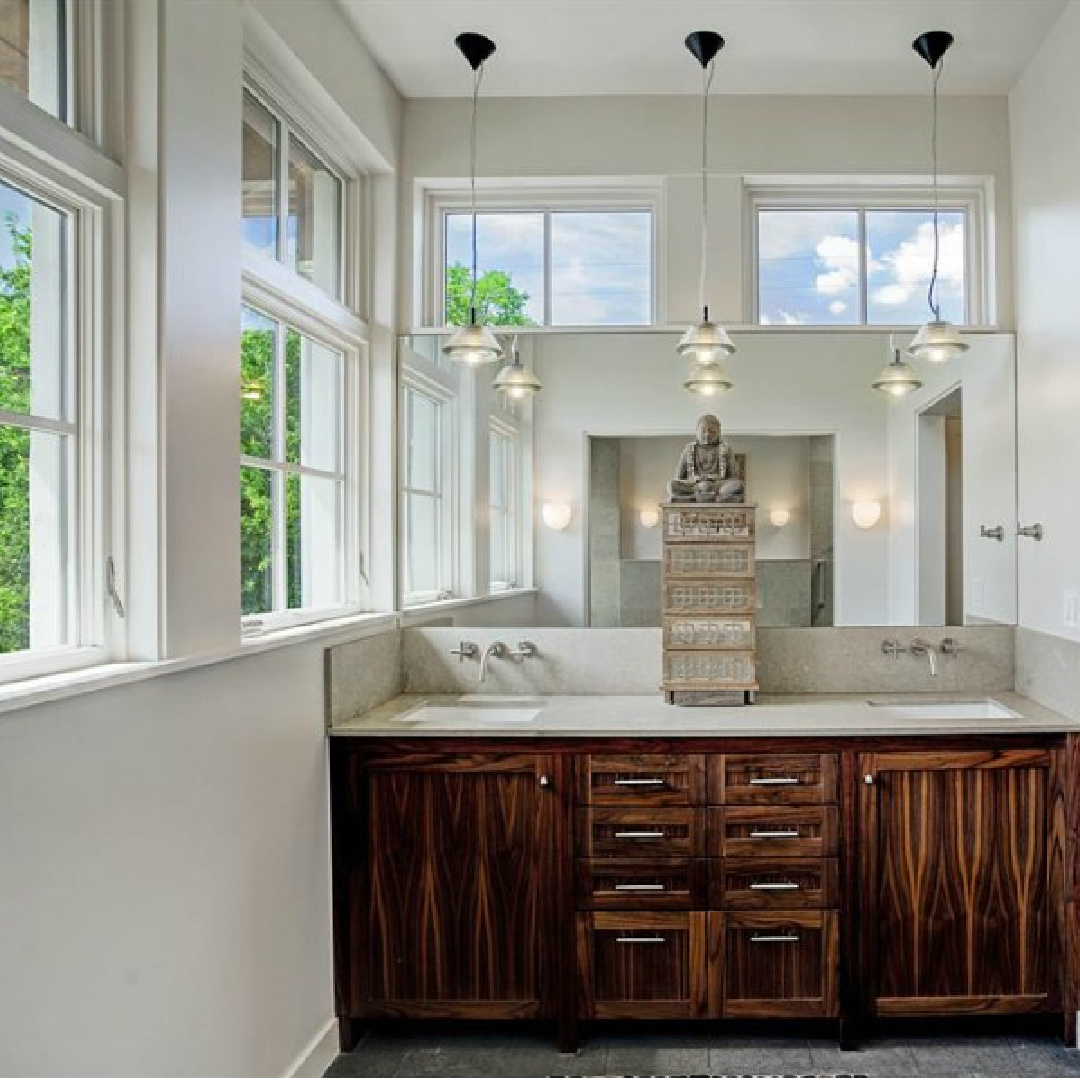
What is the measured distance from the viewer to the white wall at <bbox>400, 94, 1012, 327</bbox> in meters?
3.03

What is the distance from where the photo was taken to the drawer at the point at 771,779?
2482 millimetres

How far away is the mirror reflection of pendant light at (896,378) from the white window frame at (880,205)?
0.11 metres

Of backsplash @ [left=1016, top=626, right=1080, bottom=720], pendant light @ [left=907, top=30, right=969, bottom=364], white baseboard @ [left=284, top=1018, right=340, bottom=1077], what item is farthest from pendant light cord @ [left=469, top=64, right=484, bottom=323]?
white baseboard @ [left=284, top=1018, right=340, bottom=1077]

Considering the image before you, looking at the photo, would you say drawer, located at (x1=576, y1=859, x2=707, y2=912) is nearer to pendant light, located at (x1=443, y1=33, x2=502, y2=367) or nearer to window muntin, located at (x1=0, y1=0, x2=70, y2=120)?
pendant light, located at (x1=443, y1=33, x2=502, y2=367)

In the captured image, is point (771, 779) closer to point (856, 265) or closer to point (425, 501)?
point (425, 501)

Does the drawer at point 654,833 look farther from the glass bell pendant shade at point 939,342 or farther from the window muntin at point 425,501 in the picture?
the glass bell pendant shade at point 939,342

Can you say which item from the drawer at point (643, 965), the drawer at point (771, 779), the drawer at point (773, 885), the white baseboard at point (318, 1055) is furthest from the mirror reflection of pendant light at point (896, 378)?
the white baseboard at point (318, 1055)

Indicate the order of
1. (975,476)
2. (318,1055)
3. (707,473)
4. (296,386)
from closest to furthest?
(318,1055), (296,386), (707,473), (975,476)

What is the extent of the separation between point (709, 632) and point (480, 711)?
759 millimetres

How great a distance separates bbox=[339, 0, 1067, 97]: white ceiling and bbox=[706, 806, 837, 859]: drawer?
2.23m

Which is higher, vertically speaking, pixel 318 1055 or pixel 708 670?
pixel 708 670

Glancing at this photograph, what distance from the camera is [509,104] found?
311 centimetres

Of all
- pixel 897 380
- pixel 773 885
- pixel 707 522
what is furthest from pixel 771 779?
pixel 897 380

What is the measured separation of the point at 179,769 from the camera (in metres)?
1.72
